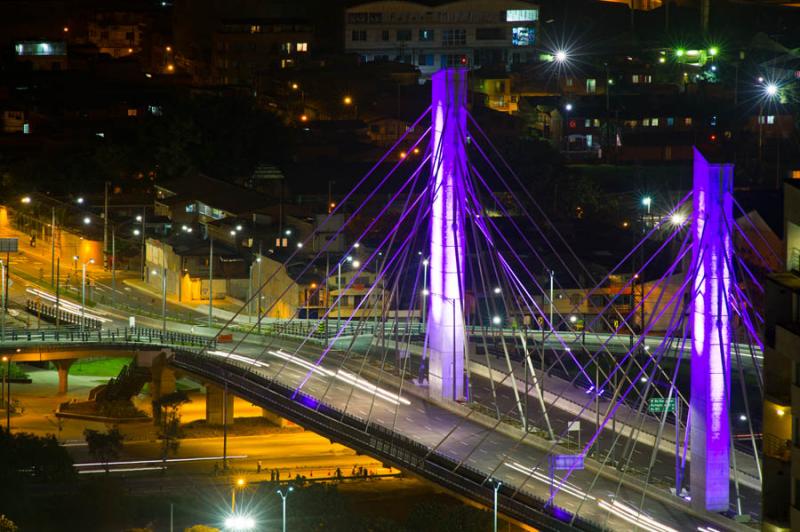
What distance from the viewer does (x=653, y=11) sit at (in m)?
131

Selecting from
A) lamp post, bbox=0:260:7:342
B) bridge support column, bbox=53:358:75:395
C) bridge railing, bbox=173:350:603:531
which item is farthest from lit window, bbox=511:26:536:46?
bridge railing, bbox=173:350:603:531

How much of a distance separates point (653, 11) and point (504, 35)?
13.0 m

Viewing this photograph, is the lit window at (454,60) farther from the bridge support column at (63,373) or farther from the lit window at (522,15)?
the bridge support column at (63,373)

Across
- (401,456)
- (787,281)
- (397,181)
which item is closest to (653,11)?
(397,181)

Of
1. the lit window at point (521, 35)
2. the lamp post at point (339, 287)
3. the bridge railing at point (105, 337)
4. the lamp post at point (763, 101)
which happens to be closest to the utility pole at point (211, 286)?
the bridge railing at point (105, 337)

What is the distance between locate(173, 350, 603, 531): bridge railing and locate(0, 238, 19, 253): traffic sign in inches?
580

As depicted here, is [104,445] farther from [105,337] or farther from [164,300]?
[105,337]

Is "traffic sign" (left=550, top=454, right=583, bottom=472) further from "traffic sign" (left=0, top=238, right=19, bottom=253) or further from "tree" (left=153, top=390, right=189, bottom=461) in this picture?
"traffic sign" (left=0, top=238, right=19, bottom=253)

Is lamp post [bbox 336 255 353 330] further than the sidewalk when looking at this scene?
No

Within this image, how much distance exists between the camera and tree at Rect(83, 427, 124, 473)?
60.5 meters

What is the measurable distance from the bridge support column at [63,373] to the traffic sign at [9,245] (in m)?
8.81

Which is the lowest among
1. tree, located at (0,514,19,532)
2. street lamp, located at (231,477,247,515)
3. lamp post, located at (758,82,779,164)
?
street lamp, located at (231,477,247,515)

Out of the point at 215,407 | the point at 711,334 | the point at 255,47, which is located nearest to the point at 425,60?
the point at 255,47

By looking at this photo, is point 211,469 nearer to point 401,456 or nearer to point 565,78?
point 401,456
